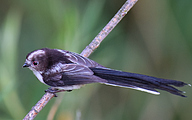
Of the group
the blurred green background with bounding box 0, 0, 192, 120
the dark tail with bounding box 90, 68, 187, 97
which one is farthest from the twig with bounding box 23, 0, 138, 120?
the dark tail with bounding box 90, 68, 187, 97

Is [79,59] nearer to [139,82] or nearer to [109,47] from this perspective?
[139,82]

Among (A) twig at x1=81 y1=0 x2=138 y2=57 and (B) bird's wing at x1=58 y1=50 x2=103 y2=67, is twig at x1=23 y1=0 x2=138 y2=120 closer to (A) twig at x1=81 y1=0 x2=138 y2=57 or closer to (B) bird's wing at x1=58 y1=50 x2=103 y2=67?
(A) twig at x1=81 y1=0 x2=138 y2=57

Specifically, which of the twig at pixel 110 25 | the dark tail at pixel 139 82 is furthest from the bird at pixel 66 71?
the twig at pixel 110 25

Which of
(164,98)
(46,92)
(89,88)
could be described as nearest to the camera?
(46,92)

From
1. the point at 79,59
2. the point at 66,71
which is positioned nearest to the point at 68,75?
the point at 66,71

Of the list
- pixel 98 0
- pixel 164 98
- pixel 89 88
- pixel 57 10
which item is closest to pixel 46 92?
pixel 89 88

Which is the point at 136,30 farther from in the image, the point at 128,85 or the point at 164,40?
the point at 128,85
